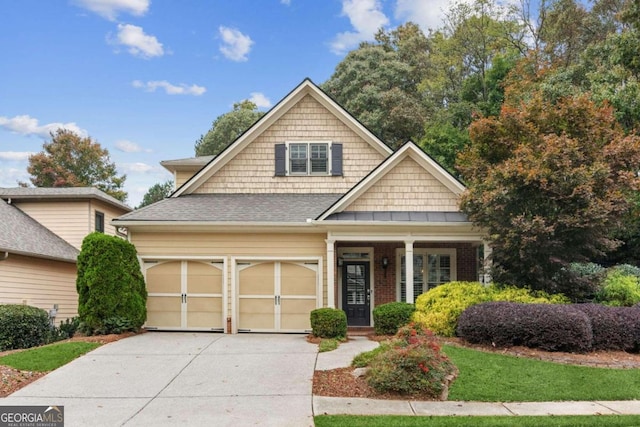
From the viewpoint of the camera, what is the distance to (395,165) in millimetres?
13656

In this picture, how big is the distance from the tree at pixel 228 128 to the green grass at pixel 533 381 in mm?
34074

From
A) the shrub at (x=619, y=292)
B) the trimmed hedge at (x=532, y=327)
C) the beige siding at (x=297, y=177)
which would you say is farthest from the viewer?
the beige siding at (x=297, y=177)

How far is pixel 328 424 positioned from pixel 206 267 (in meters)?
8.67

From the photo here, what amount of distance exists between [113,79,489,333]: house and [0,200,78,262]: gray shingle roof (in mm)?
3289

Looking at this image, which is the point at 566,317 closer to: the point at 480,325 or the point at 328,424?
the point at 480,325

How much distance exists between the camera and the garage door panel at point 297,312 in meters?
14.0

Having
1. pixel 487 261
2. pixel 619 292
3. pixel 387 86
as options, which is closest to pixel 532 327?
pixel 487 261

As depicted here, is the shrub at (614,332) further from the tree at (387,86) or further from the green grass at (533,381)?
the tree at (387,86)

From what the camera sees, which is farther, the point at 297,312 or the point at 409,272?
the point at 297,312

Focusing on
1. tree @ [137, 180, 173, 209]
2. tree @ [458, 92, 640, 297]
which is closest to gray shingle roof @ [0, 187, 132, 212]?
tree @ [458, 92, 640, 297]

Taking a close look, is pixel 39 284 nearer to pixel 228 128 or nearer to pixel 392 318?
pixel 392 318

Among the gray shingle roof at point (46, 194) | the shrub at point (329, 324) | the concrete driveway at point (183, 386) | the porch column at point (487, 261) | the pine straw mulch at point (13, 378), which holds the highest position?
the gray shingle roof at point (46, 194)

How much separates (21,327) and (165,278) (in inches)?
147

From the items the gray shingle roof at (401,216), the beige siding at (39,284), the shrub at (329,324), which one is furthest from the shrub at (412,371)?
the beige siding at (39,284)
